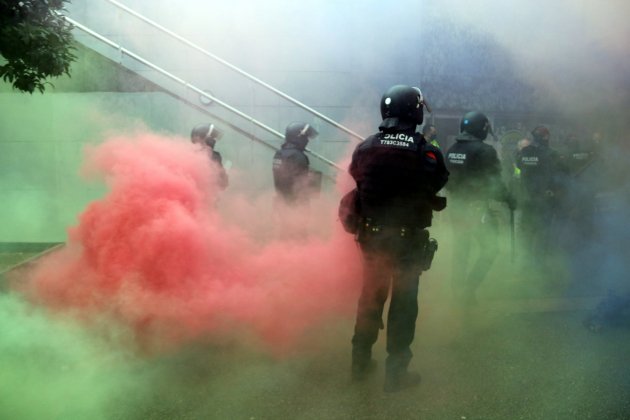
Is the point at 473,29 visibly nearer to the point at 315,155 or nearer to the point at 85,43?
the point at 315,155

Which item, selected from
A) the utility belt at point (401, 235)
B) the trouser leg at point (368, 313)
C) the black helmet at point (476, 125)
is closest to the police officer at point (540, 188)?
the black helmet at point (476, 125)

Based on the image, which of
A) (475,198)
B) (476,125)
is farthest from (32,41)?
(475,198)

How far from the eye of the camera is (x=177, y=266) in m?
3.28

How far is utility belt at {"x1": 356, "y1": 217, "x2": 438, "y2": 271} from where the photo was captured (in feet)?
9.00

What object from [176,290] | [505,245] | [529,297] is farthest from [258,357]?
[505,245]

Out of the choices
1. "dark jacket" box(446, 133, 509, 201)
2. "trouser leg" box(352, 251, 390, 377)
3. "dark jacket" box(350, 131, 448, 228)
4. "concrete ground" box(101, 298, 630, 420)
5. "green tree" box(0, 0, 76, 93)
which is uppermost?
"green tree" box(0, 0, 76, 93)

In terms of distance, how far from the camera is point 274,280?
3.57m

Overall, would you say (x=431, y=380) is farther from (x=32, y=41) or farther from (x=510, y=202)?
(x=32, y=41)

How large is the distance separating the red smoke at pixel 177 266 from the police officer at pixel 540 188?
97.8 inches

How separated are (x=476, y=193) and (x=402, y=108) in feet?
4.92

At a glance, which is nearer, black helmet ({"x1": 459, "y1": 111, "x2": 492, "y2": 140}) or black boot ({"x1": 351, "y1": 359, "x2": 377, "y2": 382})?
black boot ({"x1": 351, "y1": 359, "x2": 377, "y2": 382})

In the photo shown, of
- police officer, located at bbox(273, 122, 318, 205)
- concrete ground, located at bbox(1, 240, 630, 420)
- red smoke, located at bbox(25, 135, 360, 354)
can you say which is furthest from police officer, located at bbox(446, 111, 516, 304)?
police officer, located at bbox(273, 122, 318, 205)

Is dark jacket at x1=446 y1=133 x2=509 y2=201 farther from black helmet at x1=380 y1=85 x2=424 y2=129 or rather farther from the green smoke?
the green smoke

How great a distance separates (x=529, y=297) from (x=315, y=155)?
2884mm
